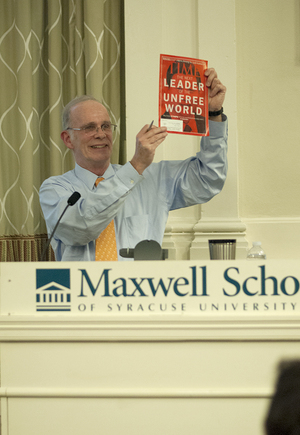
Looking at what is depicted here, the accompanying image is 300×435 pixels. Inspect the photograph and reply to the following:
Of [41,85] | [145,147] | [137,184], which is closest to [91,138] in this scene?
[137,184]

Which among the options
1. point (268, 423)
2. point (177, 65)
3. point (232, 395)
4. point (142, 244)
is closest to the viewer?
point (268, 423)

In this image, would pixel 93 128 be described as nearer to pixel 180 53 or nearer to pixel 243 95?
pixel 180 53

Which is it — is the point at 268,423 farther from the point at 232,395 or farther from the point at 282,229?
the point at 282,229

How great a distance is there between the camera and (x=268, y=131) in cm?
211

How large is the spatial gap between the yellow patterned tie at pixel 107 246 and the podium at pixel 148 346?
2.18 feet

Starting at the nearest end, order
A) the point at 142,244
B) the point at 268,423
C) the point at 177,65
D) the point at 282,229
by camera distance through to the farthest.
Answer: the point at 268,423 → the point at 142,244 → the point at 177,65 → the point at 282,229

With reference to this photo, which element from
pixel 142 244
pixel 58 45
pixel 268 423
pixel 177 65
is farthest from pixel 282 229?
pixel 268 423

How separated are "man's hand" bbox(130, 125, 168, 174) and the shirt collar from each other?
0.38m

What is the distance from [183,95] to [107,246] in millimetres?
594

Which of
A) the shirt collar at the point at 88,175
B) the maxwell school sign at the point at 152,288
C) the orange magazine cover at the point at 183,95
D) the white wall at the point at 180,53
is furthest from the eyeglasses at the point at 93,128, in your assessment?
the maxwell school sign at the point at 152,288

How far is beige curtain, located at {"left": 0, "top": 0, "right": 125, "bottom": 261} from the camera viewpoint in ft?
6.91

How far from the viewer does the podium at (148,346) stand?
0.80 m

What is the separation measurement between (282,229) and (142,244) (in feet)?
4.15

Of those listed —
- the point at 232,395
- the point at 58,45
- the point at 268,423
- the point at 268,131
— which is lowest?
the point at 232,395
